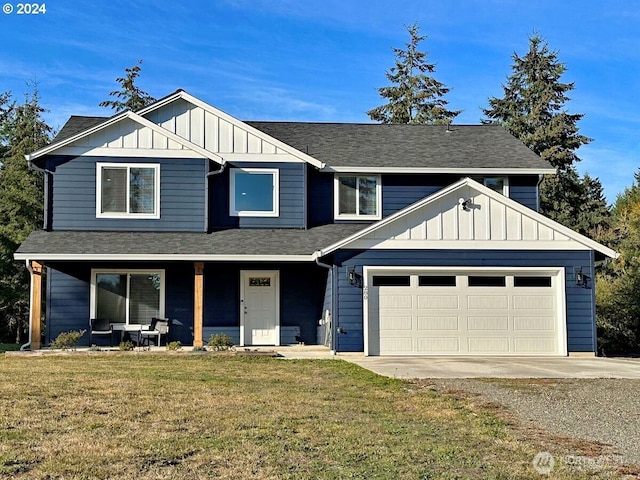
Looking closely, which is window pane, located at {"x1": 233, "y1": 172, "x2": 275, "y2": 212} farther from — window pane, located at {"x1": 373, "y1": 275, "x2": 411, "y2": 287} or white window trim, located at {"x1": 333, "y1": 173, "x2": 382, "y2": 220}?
window pane, located at {"x1": 373, "y1": 275, "x2": 411, "y2": 287}

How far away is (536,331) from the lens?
57.1 ft

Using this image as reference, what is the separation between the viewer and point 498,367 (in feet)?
46.3

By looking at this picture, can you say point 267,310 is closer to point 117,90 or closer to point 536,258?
point 536,258

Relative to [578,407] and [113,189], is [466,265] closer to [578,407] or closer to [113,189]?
[578,407]

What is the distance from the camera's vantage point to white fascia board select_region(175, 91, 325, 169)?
779 inches

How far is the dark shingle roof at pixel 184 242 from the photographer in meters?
17.5

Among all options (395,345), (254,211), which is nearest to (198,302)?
(254,211)

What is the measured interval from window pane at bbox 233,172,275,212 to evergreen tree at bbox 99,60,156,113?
861 inches

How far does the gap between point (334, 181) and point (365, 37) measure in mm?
5184

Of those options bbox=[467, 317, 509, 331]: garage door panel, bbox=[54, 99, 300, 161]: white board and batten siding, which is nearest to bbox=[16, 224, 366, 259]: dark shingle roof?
bbox=[54, 99, 300, 161]: white board and batten siding

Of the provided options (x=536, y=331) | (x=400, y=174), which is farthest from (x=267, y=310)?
(x=536, y=331)

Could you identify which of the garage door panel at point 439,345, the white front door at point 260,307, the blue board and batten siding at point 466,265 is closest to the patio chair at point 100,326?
the white front door at point 260,307

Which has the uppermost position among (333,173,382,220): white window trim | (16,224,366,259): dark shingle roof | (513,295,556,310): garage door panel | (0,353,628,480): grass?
(333,173,382,220): white window trim

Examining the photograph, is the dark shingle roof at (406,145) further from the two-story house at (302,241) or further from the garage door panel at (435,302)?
the garage door panel at (435,302)
